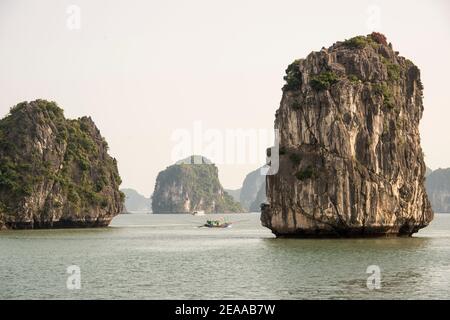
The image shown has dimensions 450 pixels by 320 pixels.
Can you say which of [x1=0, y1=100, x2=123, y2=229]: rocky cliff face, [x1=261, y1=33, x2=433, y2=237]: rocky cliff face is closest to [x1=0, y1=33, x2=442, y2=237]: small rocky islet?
[x1=261, y1=33, x2=433, y2=237]: rocky cliff face

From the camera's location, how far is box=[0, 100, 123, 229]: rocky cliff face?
10062 cm

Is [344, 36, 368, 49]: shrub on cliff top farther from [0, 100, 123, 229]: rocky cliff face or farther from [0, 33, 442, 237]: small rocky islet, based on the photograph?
[0, 100, 123, 229]: rocky cliff face

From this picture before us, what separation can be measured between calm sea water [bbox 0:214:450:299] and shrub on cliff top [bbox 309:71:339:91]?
42.9 feet

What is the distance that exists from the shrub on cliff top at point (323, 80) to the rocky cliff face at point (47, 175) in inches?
1860

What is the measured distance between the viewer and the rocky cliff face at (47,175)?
330 feet

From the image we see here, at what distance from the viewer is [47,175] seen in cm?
10500

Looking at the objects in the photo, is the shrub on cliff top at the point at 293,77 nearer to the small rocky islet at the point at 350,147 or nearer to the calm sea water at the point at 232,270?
the small rocky islet at the point at 350,147

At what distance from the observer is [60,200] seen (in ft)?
345

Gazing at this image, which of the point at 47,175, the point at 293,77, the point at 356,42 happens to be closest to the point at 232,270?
the point at 293,77

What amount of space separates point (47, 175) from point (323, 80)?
164 feet

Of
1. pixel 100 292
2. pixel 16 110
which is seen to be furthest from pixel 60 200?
pixel 100 292

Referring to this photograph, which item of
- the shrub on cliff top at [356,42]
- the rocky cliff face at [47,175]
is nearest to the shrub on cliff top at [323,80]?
the shrub on cliff top at [356,42]

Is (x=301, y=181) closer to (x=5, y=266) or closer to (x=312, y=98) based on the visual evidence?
(x=312, y=98)

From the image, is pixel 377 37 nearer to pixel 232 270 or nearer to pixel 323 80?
pixel 323 80
